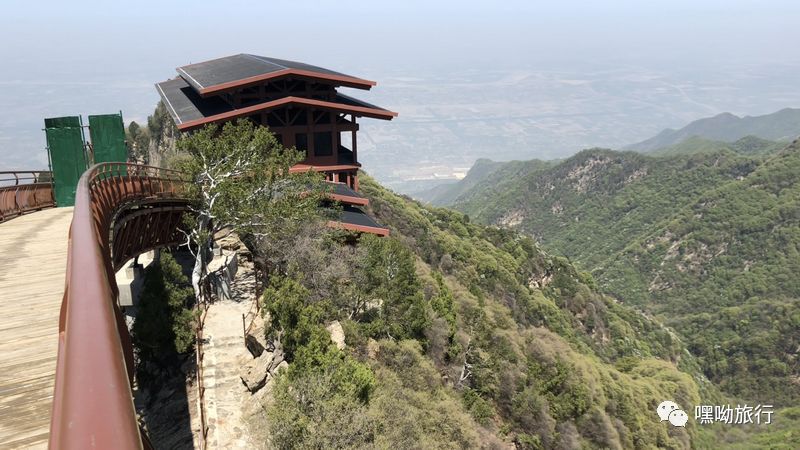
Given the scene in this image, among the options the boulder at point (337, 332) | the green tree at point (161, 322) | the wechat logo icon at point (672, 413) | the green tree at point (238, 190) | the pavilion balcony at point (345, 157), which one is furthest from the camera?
the wechat logo icon at point (672, 413)

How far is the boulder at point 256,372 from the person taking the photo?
16.8 m

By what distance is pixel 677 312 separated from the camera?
9075cm

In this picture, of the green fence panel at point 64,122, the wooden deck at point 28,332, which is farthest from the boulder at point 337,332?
the green fence panel at point 64,122

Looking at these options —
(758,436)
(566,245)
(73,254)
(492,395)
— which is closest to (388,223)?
(492,395)

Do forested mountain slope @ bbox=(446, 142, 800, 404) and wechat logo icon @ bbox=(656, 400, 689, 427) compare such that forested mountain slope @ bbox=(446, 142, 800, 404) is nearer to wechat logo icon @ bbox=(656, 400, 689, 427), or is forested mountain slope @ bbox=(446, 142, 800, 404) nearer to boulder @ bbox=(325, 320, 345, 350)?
wechat logo icon @ bbox=(656, 400, 689, 427)

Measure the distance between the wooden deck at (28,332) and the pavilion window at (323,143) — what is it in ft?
74.0

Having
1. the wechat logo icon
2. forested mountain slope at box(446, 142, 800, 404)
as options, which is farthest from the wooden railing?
forested mountain slope at box(446, 142, 800, 404)

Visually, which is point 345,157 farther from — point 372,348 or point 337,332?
point 337,332

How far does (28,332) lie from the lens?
700 centimetres

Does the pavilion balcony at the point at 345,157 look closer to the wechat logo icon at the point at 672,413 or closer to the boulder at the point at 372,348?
the boulder at the point at 372,348

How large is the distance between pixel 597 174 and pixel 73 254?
147 m

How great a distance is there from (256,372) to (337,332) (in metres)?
3.41

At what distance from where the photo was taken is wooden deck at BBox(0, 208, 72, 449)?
5121mm

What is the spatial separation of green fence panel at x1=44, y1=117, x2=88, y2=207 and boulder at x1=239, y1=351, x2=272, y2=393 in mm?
11895
